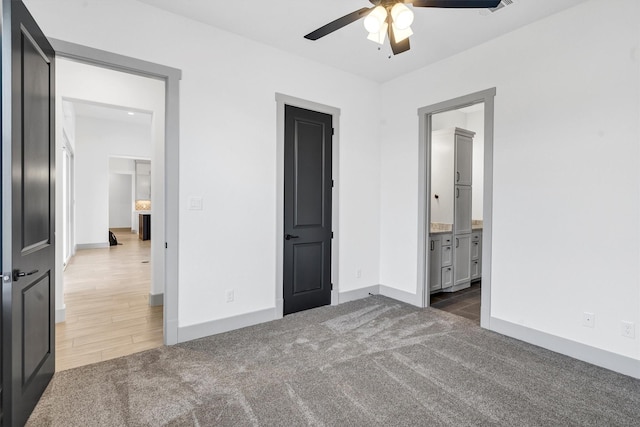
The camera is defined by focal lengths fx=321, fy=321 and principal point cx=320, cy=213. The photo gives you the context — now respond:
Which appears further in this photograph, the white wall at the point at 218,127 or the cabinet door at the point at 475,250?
the cabinet door at the point at 475,250

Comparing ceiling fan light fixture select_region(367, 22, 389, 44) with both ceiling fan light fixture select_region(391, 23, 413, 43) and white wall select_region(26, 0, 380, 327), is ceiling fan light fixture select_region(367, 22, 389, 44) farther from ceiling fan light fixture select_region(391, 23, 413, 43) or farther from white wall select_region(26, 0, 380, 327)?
white wall select_region(26, 0, 380, 327)

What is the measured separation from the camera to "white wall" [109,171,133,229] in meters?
13.2

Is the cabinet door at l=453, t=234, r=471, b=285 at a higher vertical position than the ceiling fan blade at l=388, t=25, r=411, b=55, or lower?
lower

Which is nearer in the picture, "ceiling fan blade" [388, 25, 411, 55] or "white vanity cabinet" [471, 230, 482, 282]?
"ceiling fan blade" [388, 25, 411, 55]

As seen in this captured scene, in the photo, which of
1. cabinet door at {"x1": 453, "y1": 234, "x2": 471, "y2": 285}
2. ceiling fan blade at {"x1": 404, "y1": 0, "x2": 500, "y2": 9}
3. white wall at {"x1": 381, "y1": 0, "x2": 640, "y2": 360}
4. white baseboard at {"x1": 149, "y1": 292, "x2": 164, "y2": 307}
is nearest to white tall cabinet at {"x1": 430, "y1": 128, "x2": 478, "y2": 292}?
cabinet door at {"x1": 453, "y1": 234, "x2": 471, "y2": 285}

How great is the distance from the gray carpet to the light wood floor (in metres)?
0.31

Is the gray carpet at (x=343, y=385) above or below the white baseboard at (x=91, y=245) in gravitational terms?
below

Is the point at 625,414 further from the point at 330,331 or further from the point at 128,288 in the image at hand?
the point at 128,288

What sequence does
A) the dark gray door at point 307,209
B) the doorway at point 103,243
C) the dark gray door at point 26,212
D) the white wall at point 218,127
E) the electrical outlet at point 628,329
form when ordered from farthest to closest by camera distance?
the dark gray door at point 307,209
the doorway at point 103,243
the white wall at point 218,127
the electrical outlet at point 628,329
the dark gray door at point 26,212

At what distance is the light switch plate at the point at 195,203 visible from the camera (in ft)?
9.77

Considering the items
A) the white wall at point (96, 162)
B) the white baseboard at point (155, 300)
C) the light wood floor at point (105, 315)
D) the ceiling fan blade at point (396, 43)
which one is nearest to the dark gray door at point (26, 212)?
the light wood floor at point (105, 315)

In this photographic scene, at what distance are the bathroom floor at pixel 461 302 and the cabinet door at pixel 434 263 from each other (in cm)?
18

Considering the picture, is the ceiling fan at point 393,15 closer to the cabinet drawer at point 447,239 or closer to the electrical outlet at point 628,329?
the electrical outlet at point 628,329

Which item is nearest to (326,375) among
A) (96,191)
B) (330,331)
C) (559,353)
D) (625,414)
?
(330,331)
